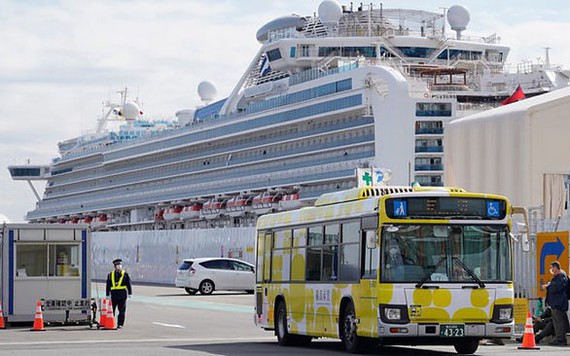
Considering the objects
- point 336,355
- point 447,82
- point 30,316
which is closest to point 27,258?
point 30,316

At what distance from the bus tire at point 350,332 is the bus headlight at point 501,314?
1.86 metres

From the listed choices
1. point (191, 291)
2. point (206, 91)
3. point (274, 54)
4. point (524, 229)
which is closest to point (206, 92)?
point (206, 91)

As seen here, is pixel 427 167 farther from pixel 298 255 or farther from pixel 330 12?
pixel 298 255

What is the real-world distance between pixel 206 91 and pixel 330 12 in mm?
26499

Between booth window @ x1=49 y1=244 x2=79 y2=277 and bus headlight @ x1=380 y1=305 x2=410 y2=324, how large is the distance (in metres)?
11.6

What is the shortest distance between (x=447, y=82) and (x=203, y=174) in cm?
2437

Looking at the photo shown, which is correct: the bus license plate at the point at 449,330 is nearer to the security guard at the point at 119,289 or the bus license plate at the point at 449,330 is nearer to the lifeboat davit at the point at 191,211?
the security guard at the point at 119,289

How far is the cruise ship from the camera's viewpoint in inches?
3285

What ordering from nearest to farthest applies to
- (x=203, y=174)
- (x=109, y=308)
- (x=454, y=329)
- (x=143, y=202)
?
1. (x=454, y=329)
2. (x=109, y=308)
3. (x=203, y=174)
4. (x=143, y=202)

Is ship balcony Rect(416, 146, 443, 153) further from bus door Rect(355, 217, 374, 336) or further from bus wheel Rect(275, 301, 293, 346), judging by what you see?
bus door Rect(355, 217, 374, 336)

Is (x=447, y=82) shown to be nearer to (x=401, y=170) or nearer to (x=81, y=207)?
(x=401, y=170)

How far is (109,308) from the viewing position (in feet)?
90.9

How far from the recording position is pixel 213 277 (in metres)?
48.6

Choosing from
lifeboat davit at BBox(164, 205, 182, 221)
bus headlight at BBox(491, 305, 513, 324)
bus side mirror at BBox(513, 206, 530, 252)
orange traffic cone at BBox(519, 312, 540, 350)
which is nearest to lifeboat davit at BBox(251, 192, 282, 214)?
lifeboat davit at BBox(164, 205, 182, 221)
